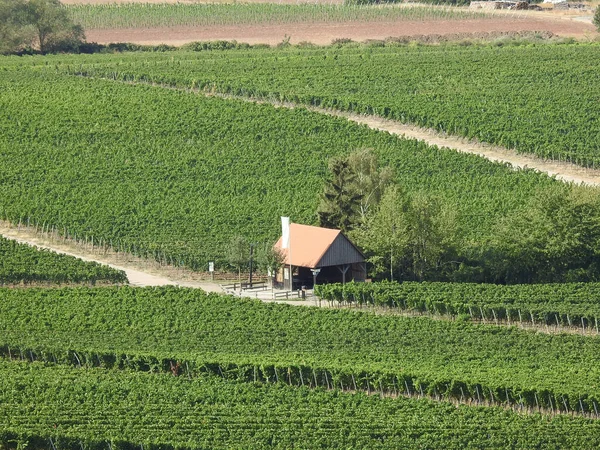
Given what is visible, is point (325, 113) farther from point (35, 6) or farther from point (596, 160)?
point (35, 6)

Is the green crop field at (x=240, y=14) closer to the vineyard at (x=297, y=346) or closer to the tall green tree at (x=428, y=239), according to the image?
the tall green tree at (x=428, y=239)

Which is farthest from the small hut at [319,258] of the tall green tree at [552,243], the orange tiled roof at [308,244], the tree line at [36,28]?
the tree line at [36,28]

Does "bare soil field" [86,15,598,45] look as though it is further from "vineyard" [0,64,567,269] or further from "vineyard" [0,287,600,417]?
"vineyard" [0,287,600,417]

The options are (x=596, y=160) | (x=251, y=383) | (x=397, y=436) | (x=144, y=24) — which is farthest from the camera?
(x=144, y=24)

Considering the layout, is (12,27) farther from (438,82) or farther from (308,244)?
(308,244)

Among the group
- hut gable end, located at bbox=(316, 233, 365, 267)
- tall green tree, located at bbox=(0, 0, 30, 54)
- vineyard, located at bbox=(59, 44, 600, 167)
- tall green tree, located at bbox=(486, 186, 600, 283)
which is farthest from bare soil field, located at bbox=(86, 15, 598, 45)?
hut gable end, located at bbox=(316, 233, 365, 267)

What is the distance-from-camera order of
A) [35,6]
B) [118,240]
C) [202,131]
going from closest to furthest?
1. [118,240]
2. [202,131]
3. [35,6]

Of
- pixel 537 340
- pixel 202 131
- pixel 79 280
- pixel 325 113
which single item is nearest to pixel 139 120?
pixel 202 131
